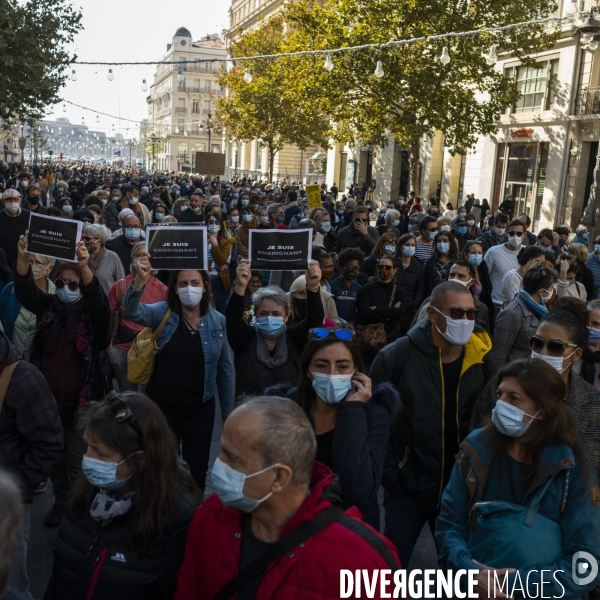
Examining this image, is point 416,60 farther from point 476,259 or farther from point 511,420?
point 511,420

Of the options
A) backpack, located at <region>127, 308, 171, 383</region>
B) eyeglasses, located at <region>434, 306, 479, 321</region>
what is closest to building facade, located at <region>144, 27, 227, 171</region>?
backpack, located at <region>127, 308, 171, 383</region>

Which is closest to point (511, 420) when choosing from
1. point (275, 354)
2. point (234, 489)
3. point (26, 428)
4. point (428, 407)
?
point (428, 407)

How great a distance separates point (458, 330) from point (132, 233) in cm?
535

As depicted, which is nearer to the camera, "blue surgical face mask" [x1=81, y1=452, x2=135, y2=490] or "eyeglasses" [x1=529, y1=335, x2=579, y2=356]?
"blue surgical face mask" [x1=81, y1=452, x2=135, y2=490]

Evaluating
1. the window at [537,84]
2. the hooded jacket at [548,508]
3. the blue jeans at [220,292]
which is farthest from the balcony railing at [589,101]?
the hooded jacket at [548,508]

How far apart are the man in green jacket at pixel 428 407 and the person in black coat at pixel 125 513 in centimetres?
128

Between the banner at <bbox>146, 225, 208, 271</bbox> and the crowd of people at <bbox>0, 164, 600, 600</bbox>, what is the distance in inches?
8.5

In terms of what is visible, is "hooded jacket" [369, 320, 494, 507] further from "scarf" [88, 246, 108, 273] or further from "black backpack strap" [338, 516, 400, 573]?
"scarf" [88, 246, 108, 273]

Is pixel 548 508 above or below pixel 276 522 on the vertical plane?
below

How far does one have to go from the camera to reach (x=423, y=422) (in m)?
3.71

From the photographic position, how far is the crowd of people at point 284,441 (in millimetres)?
2348

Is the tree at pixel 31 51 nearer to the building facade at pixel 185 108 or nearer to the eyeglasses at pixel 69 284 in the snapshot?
the eyeglasses at pixel 69 284

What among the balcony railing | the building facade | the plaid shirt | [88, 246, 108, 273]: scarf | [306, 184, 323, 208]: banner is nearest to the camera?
the plaid shirt

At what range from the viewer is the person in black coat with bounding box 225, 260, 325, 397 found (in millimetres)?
4574
